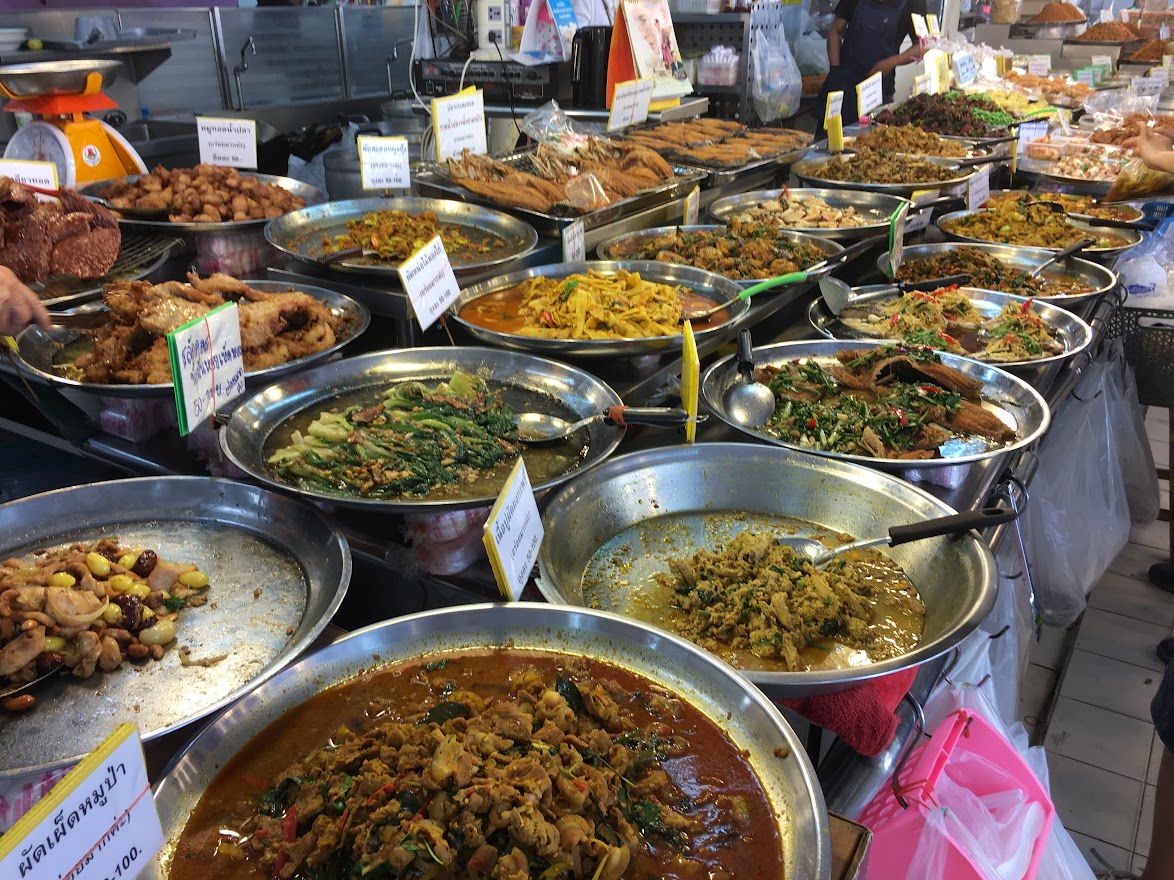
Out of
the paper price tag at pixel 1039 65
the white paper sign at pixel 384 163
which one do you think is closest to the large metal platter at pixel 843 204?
the white paper sign at pixel 384 163

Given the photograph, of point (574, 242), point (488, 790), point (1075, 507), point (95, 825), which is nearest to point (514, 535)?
point (488, 790)

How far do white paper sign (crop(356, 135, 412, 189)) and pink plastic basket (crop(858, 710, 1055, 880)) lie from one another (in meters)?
2.95

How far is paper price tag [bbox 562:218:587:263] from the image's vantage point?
3.19 m

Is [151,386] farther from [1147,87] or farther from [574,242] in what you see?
[1147,87]

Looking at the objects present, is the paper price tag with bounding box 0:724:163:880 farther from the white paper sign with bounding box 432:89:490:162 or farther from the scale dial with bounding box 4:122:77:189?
the scale dial with bounding box 4:122:77:189

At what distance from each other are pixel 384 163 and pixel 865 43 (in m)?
6.05

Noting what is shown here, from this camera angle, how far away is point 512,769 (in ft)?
3.59

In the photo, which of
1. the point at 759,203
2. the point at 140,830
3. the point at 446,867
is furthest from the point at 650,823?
the point at 759,203

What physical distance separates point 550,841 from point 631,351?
62.3 inches

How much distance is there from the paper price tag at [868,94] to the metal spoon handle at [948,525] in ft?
17.0

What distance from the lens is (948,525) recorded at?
1.65 metres

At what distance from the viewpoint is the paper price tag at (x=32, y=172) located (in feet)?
10.3

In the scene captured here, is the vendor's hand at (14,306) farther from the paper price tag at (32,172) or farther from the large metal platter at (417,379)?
the paper price tag at (32,172)

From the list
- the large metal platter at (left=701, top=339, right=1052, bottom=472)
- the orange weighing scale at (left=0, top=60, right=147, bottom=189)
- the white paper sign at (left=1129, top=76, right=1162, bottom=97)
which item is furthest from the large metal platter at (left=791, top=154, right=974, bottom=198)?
the white paper sign at (left=1129, top=76, right=1162, bottom=97)
